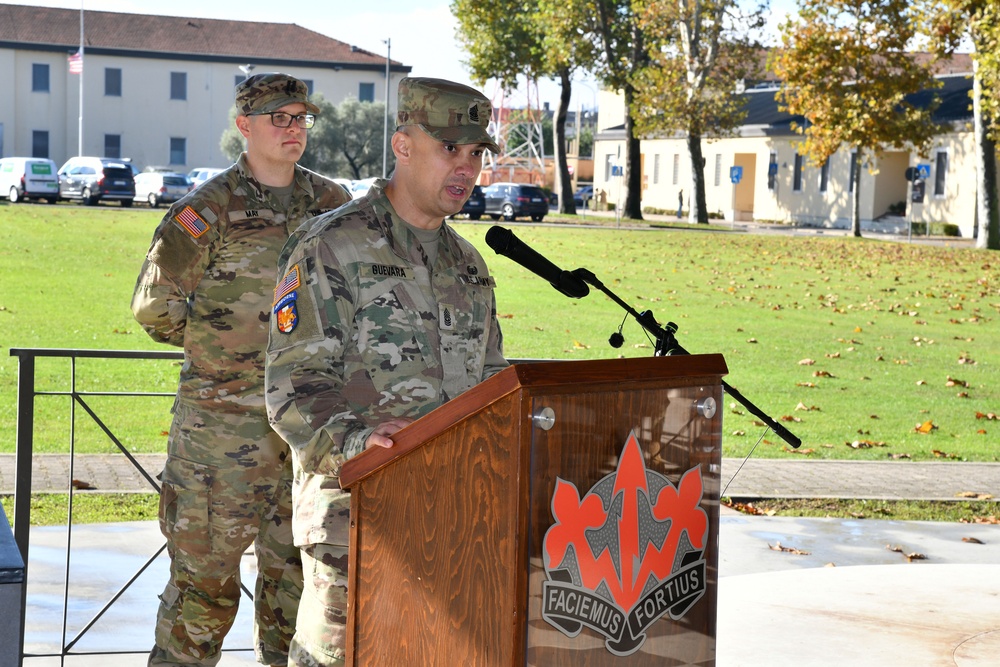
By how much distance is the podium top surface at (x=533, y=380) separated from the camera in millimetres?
2070

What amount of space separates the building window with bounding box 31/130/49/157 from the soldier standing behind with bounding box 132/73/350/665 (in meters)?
66.8

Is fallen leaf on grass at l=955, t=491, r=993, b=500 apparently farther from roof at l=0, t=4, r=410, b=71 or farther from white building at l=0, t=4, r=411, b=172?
roof at l=0, t=4, r=410, b=71

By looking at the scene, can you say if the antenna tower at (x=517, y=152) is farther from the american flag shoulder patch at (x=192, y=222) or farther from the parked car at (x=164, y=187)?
the american flag shoulder patch at (x=192, y=222)

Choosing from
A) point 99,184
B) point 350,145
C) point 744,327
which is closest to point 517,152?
point 350,145

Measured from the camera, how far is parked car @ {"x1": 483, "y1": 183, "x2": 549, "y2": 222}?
4097 centimetres

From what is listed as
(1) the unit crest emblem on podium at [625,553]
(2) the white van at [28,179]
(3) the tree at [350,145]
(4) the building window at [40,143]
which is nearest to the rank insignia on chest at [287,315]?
(1) the unit crest emblem on podium at [625,553]

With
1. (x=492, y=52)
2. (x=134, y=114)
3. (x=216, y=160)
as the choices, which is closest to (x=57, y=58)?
(x=134, y=114)

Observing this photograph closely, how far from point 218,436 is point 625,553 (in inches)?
77.0

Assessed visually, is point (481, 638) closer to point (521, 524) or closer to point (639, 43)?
point (521, 524)

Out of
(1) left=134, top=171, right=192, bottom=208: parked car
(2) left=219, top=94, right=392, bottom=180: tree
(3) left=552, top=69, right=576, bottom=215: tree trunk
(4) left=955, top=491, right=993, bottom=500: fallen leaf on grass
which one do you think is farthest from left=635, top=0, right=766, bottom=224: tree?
(4) left=955, top=491, right=993, bottom=500: fallen leaf on grass

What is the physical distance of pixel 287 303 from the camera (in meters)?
2.82

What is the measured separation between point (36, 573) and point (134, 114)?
220ft

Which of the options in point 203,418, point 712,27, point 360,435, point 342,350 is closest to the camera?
point 360,435

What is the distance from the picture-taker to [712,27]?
40.9 meters
